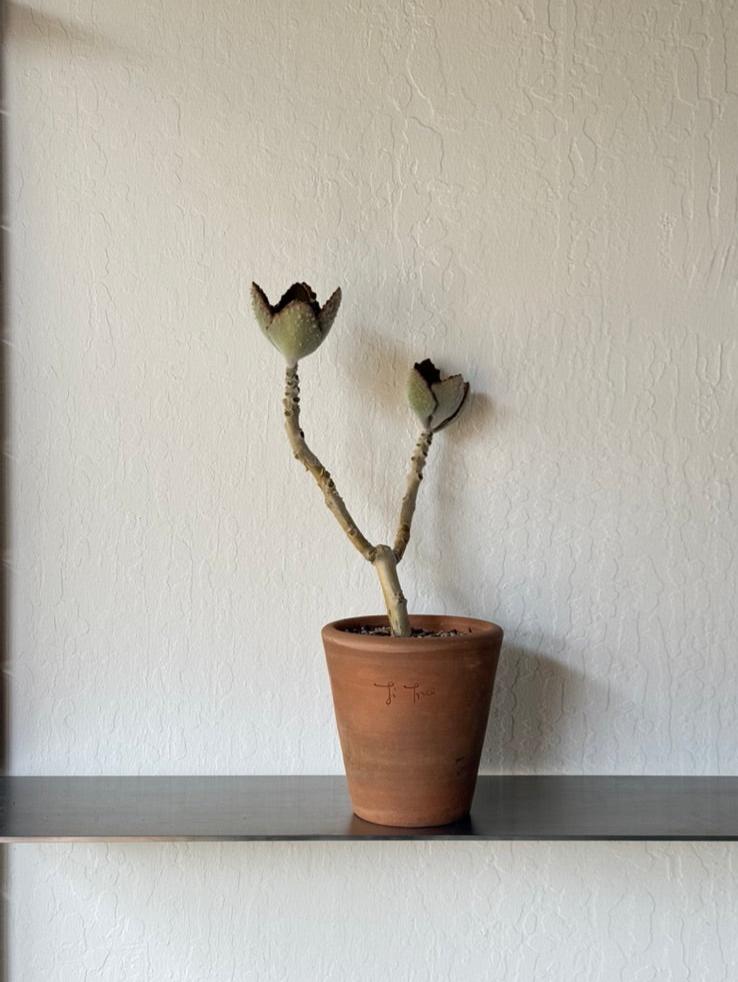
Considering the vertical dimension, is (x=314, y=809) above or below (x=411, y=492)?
below

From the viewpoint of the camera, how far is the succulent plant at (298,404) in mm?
802

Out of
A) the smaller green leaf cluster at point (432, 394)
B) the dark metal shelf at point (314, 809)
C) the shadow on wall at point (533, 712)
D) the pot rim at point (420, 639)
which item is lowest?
the dark metal shelf at point (314, 809)

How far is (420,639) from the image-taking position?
0.77 m

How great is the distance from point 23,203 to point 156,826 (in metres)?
0.60

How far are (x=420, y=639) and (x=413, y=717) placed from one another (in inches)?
2.5

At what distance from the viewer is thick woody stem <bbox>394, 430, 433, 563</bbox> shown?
2.78 feet

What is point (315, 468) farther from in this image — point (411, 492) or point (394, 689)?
point (394, 689)

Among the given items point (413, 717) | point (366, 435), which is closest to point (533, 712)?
point (413, 717)

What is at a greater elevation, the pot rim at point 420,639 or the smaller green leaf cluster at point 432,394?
the smaller green leaf cluster at point 432,394

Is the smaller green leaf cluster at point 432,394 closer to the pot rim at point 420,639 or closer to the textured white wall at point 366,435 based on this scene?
the textured white wall at point 366,435

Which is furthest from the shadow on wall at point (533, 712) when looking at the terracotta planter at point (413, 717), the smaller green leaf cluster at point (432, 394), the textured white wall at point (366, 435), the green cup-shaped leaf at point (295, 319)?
the green cup-shaped leaf at point (295, 319)

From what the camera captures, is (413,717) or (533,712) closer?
(413,717)

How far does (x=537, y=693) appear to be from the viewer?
2.96 feet

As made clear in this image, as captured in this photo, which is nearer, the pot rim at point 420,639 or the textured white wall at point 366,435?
the pot rim at point 420,639
